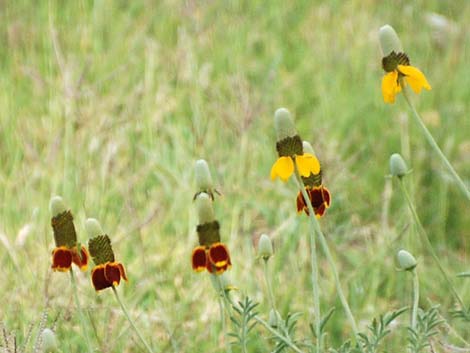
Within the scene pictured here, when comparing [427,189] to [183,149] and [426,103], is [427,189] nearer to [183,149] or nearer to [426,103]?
[426,103]

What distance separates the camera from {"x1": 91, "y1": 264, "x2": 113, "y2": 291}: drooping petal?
75.5 inches

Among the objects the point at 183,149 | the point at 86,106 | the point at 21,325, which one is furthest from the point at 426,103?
the point at 21,325

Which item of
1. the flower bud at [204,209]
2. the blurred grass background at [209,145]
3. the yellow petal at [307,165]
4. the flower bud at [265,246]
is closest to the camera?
the yellow petal at [307,165]

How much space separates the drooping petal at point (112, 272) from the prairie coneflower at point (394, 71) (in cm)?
56

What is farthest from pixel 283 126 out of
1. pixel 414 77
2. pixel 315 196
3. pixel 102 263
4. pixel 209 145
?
pixel 209 145

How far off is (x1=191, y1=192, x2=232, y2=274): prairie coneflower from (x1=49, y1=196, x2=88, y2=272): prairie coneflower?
0.21 m

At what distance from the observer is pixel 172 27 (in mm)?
4223

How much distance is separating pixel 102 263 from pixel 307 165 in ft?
1.29

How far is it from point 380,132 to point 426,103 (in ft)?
0.82

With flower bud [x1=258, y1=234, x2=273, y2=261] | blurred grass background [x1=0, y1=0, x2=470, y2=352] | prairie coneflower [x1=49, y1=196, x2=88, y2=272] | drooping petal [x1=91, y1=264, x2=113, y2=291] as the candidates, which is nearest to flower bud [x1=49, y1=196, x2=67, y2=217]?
prairie coneflower [x1=49, y1=196, x2=88, y2=272]

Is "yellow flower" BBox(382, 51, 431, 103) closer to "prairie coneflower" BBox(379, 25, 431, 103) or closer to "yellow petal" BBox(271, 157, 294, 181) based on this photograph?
"prairie coneflower" BBox(379, 25, 431, 103)

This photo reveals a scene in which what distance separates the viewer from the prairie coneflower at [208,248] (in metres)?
1.94

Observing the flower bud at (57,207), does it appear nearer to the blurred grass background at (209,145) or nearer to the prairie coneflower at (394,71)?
the blurred grass background at (209,145)

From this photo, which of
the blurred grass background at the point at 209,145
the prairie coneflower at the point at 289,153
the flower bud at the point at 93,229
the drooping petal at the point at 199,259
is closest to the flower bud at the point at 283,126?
the prairie coneflower at the point at 289,153
